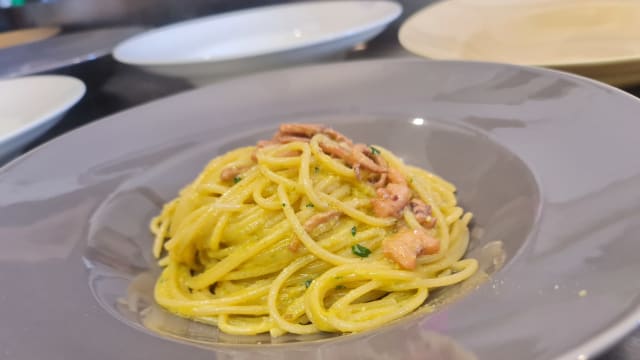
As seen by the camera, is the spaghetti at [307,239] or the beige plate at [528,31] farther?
the beige plate at [528,31]

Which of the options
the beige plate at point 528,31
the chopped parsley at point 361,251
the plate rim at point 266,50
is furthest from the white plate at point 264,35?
the chopped parsley at point 361,251

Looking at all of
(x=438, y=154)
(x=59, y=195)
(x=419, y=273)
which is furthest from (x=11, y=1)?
(x=419, y=273)

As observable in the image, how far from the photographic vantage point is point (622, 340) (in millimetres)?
676

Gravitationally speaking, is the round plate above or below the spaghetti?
above

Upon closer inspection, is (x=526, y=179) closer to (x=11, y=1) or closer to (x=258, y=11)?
(x=258, y=11)

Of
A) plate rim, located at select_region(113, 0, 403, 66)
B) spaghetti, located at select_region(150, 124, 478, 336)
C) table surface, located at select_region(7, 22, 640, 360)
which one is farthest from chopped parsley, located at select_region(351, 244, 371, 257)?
table surface, located at select_region(7, 22, 640, 360)

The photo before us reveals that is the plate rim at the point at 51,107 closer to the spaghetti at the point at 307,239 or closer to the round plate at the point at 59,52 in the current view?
the round plate at the point at 59,52

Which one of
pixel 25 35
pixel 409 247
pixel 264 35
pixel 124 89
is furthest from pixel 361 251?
pixel 25 35

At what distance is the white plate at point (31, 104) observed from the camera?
1.50 meters

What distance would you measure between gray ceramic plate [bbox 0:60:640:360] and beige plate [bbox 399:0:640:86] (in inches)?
7.5

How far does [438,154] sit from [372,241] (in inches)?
13.7

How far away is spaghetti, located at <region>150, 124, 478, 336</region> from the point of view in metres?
1.11

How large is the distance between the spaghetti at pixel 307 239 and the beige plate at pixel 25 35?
1.47 metres

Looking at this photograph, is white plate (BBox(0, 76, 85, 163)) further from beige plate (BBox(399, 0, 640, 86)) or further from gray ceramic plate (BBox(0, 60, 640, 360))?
beige plate (BBox(399, 0, 640, 86))
